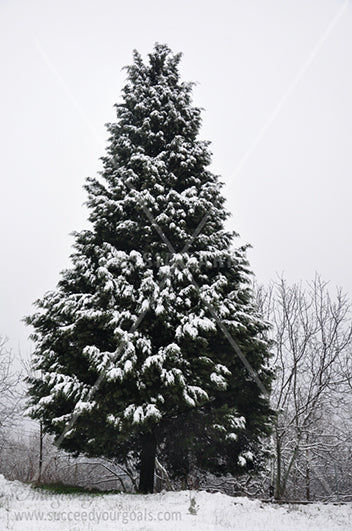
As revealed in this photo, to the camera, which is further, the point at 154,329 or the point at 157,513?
Answer: the point at 154,329

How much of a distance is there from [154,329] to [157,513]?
13.7 ft

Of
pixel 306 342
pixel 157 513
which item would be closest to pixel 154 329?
pixel 157 513

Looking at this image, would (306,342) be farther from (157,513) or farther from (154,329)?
(157,513)

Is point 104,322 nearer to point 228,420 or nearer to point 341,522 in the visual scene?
point 228,420

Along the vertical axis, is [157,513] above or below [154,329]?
below

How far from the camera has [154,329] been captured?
978 centimetres

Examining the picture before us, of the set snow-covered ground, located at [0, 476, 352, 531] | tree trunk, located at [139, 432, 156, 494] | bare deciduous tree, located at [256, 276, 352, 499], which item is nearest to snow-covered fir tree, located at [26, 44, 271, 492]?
tree trunk, located at [139, 432, 156, 494]

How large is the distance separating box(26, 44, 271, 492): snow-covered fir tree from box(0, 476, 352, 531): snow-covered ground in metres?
1.29

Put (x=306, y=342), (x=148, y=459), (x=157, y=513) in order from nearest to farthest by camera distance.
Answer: (x=157, y=513), (x=148, y=459), (x=306, y=342)

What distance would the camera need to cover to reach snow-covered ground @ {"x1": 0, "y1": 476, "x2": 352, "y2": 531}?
6.04 meters

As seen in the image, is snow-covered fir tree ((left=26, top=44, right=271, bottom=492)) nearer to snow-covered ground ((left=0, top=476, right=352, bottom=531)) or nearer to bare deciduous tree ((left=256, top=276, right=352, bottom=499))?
snow-covered ground ((left=0, top=476, right=352, bottom=531))

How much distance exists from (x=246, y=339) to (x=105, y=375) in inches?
161

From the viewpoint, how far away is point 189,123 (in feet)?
42.0

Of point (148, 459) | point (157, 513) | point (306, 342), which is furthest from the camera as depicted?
point (306, 342)
